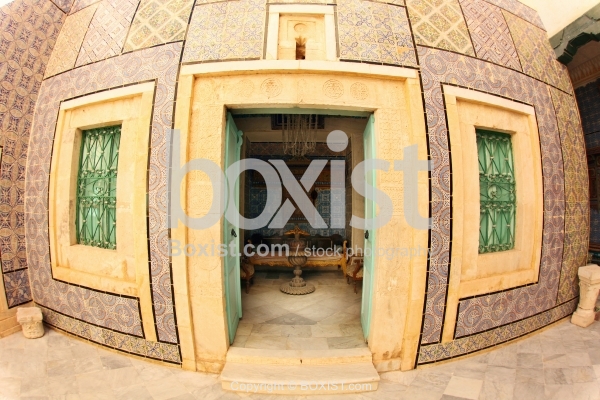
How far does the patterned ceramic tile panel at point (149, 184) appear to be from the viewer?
8.02 feet

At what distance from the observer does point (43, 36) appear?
315cm

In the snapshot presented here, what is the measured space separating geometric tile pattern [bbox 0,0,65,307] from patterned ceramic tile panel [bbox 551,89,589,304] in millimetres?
6681

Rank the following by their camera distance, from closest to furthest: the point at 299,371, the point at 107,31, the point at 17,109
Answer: the point at 299,371
the point at 107,31
the point at 17,109

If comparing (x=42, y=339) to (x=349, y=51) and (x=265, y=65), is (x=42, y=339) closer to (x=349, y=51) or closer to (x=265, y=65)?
(x=265, y=65)

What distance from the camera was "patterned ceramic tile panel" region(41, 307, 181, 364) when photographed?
8.29 feet

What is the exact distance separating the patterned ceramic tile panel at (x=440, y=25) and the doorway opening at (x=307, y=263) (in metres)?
1.10

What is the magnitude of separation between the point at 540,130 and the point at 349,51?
2.61 meters

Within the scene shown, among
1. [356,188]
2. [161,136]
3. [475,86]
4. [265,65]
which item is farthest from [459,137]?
[161,136]

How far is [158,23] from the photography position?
2695 mm

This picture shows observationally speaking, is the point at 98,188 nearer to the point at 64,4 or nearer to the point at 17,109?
the point at 17,109

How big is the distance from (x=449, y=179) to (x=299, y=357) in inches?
93.1

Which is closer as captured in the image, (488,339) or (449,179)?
(449,179)

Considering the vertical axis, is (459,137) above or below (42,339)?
above

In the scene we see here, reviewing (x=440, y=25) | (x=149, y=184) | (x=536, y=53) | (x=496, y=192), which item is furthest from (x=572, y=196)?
(x=149, y=184)
